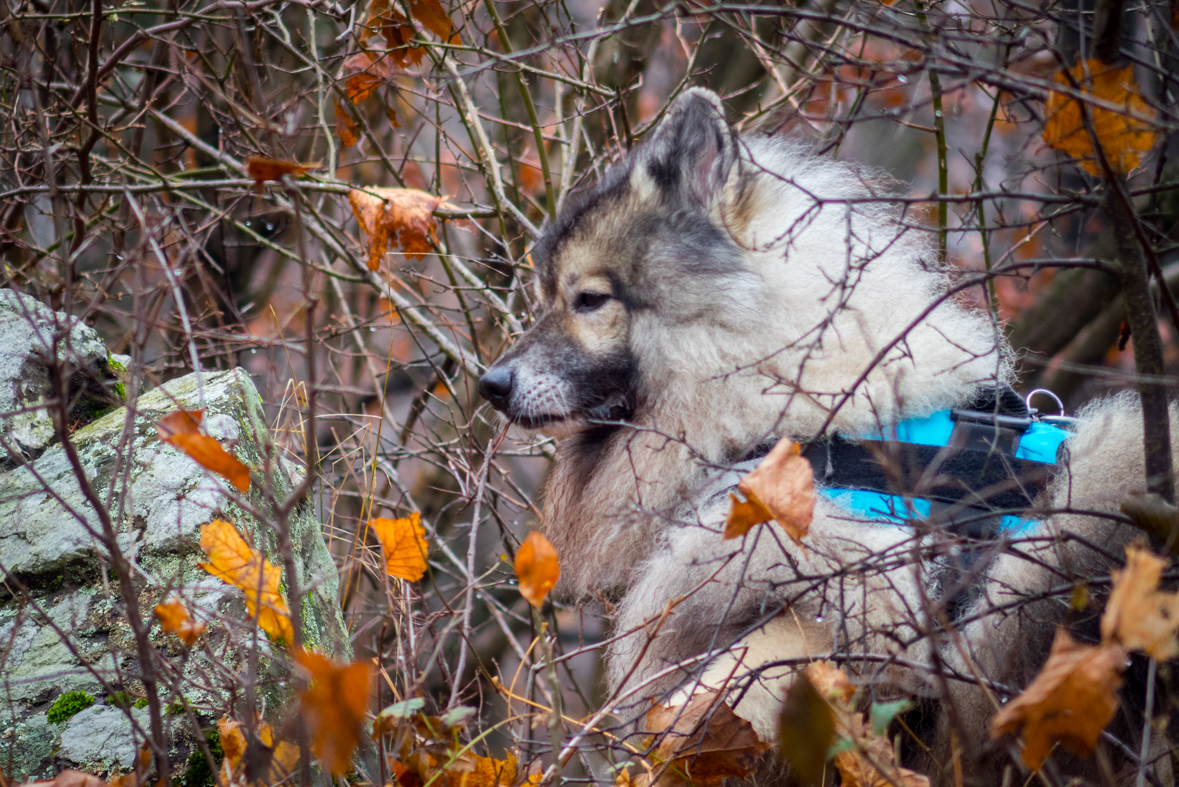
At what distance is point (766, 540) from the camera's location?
7.78 feet

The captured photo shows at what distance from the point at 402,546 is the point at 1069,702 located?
Answer: 163 centimetres

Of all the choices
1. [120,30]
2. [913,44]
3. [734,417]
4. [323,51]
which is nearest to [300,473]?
[734,417]

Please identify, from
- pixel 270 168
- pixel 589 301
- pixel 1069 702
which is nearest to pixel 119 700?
pixel 270 168

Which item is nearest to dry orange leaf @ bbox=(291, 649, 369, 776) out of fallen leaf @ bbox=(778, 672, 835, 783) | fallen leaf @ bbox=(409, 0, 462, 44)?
fallen leaf @ bbox=(778, 672, 835, 783)

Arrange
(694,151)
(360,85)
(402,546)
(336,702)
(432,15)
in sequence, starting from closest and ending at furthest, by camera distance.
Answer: (336,702) → (402,546) → (694,151) → (432,15) → (360,85)

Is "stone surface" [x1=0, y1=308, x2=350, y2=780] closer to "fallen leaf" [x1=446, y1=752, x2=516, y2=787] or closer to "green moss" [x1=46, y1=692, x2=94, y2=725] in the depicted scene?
"green moss" [x1=46, y1=692, x2=94, y2=725]

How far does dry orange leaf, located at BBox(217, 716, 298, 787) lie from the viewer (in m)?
1.87

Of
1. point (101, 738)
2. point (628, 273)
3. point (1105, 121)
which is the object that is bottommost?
point (101, 738)

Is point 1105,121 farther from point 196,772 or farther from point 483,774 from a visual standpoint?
point 196,772

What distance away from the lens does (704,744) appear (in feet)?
6.32

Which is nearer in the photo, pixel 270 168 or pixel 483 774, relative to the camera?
pixel 270 168

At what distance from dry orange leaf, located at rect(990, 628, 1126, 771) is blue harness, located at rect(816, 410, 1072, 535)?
0.76 metres

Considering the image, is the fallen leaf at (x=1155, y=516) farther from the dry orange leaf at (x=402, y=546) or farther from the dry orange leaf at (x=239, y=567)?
the dry orange leaf at (x=239, y=567)

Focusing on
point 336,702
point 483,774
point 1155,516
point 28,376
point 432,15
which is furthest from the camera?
point 432,15
